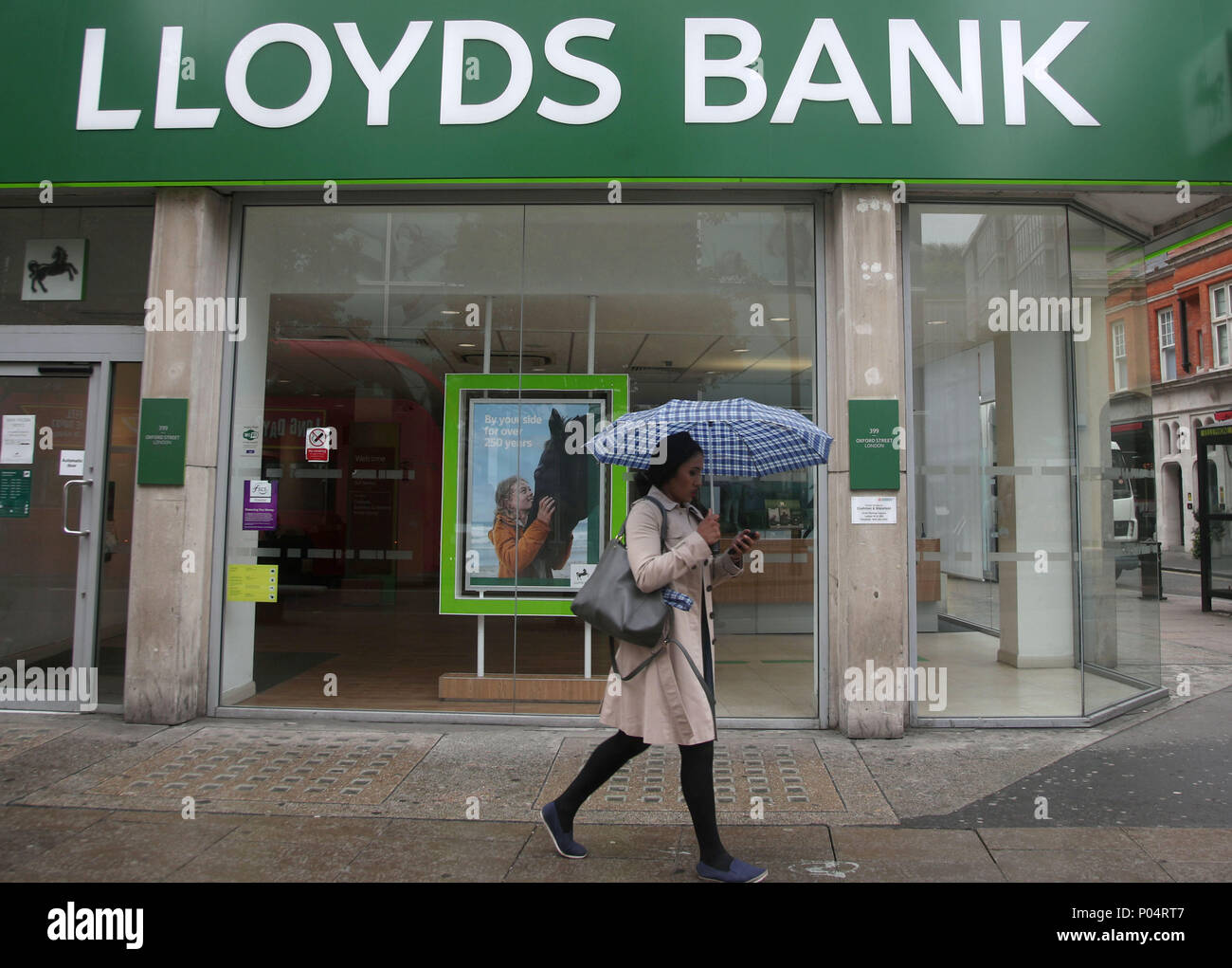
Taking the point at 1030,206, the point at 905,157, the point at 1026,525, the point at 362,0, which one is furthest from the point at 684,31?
the point at 1026,525

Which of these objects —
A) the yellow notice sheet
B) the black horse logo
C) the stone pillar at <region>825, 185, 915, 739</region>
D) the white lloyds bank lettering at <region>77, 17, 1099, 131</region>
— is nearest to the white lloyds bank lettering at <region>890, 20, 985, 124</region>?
the white lloyds bank lettering at <region>77, 17, 1099, 131</region>

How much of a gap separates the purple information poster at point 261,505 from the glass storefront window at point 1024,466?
494cm

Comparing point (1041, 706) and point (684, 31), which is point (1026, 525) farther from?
point (684, 31)

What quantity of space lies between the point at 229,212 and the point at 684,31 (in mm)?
3611

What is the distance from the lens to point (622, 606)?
11.0 feet

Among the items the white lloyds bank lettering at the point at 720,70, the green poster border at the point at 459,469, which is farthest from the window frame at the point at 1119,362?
the green poster border at the point at 459,469

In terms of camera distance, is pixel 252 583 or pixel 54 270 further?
pixel 54 270

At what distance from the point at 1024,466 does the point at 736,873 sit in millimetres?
4960

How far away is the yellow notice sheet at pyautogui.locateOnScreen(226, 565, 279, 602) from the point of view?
249 inches

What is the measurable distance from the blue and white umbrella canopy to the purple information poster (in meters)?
3.84

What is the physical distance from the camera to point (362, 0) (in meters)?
5.95

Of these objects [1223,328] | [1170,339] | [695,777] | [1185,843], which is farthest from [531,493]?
[1170,339]

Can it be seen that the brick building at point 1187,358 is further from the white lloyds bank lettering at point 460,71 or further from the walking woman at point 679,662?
the walking woman at point 679,662
